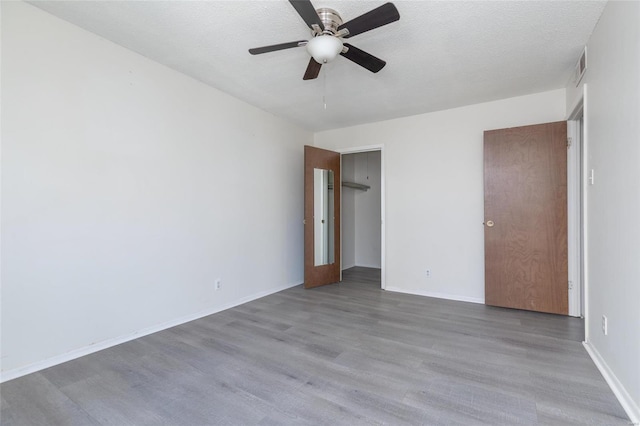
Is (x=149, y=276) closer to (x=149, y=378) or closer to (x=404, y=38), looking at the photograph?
(x=149, y=378)

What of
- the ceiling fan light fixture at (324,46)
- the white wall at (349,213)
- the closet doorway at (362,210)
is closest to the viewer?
the ceiling fan light fixture at (324,46)

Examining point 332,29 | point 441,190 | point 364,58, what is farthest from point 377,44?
point 441,190

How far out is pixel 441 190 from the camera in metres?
4.13

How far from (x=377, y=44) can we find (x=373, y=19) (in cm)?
70

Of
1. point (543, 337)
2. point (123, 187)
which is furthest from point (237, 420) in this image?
point (543, 337)

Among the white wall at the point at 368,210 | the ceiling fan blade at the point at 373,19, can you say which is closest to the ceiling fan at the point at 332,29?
the ceiling fan blade at the point at 373,19

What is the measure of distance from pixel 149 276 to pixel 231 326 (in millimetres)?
944

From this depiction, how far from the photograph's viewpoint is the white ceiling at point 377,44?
2.12m

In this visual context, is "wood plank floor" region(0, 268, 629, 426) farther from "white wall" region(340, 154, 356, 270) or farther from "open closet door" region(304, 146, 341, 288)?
"white wall" region(340, 154, 356, 270)

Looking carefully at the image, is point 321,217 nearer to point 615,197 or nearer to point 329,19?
point 329,19

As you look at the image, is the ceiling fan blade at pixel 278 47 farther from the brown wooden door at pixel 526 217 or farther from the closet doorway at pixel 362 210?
the closet doorway at pixel 362 210

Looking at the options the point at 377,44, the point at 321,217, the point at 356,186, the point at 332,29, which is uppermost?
the point at 377,44

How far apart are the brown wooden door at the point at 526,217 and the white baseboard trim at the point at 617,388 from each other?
1096 mm

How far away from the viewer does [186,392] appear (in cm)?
192
